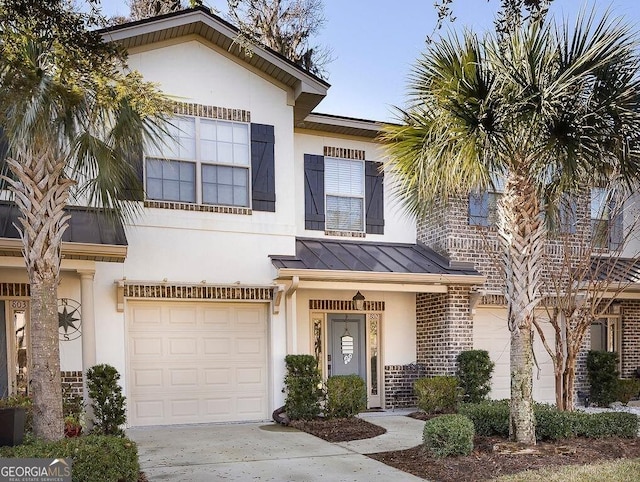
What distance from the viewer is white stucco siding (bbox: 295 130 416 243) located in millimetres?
11992

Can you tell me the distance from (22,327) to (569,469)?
858 centimetres

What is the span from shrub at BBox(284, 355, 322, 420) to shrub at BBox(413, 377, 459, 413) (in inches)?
86.7

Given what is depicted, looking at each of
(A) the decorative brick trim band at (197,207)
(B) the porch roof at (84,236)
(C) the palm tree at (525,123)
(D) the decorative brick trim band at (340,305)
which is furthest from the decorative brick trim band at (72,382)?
(C) the palm tree at (525,123)

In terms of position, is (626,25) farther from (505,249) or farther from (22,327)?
(22,327)

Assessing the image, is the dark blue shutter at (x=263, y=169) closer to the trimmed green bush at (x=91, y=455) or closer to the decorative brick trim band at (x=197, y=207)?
the decorative brick trim band at (x=197, y=207)

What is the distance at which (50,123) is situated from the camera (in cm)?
582

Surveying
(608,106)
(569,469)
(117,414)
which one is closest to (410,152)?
(608,106)

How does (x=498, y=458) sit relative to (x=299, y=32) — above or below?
below

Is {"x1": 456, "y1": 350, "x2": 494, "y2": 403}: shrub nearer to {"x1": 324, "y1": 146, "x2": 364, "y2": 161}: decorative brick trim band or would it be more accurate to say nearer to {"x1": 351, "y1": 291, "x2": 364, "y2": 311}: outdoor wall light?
{"x1": 351, "y1": 291, "x2": 364, "y2": 311}: outdoor wall light

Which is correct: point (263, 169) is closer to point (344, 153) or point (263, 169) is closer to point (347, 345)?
point (344, 153)

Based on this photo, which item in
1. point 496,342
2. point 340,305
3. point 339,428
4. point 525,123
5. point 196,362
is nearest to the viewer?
point 525,123

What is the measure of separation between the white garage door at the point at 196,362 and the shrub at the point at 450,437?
178 inches

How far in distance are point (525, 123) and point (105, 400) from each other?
7.40 m

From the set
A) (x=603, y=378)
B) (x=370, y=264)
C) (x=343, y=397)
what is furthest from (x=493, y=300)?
(x=343, y=397)
